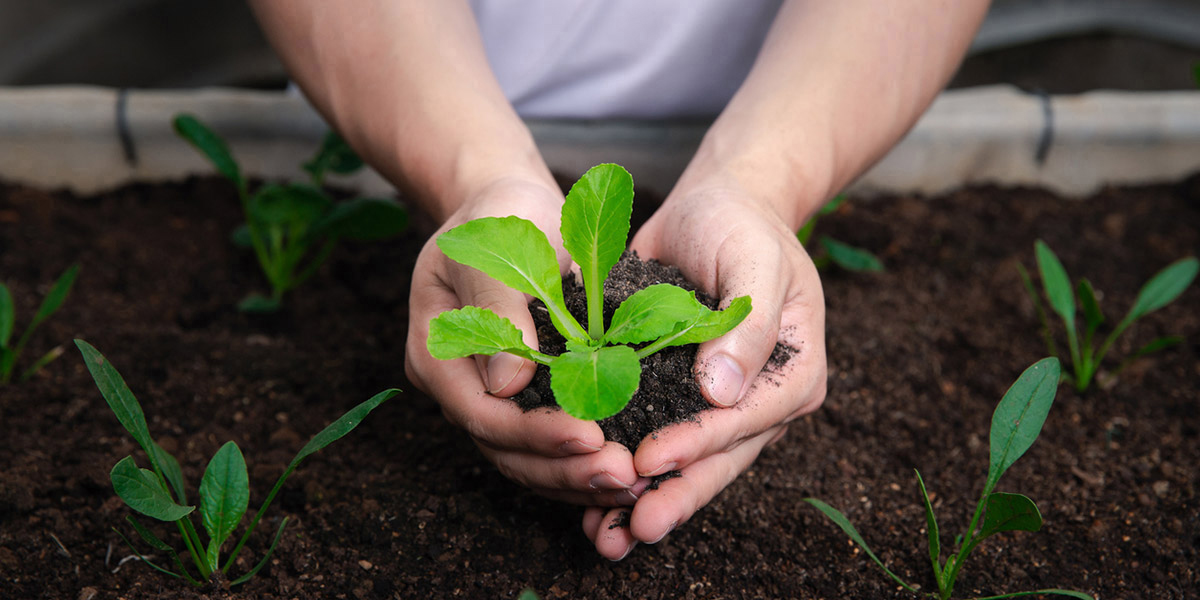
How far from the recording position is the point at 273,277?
1.51 m

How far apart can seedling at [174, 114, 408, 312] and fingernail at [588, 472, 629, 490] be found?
2.36 feet

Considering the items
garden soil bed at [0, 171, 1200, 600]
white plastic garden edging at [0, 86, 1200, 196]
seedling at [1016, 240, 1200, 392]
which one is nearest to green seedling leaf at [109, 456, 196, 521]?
garden soil bed at [0, 171, 1200, 600]

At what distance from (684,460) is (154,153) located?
4.82 feet

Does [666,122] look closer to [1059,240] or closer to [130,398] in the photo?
[1059,240]

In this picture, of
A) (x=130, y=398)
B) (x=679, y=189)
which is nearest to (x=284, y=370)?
(x=130, y=398)

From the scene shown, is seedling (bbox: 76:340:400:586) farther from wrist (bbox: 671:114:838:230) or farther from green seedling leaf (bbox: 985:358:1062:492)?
green seedling leaf (bbox: 985:358:1062:492)

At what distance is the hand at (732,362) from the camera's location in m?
0.83

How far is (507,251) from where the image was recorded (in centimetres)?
80

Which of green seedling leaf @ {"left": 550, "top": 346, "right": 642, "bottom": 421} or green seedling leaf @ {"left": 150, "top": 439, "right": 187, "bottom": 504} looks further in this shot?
green seedling leaf @ {"left": 150, "top": 439, "right": 187, "bottom": 504}

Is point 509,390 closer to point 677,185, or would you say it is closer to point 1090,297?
point 677,185

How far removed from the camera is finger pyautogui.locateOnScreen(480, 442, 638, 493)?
805mm

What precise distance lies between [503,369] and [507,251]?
122 millimetres

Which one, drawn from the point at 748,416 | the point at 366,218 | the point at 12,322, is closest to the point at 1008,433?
the point at 748,416

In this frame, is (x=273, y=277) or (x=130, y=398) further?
(x=273, y=277)
